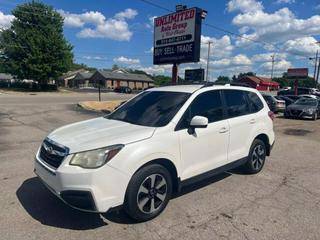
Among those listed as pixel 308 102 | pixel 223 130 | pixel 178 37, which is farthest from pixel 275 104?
pixel 223 130

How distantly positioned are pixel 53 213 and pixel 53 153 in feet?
2.88

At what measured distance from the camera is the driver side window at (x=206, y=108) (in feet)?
14.2

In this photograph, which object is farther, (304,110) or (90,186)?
(304,110)

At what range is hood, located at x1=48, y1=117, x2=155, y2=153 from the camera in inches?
140

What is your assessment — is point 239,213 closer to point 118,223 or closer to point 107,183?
point 118,223

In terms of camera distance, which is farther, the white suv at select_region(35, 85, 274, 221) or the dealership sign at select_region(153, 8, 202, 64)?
the dealership sign at select_region(153, 8, 202, 64)

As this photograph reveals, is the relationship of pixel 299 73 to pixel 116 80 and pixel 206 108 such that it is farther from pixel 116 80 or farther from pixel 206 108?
pixel 116 80

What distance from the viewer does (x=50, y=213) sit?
3.98m

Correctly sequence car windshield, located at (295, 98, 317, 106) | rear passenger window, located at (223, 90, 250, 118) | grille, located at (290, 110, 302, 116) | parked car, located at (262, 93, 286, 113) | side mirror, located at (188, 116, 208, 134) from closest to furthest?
1. side mirror, located at (188, 116, 208, 134)
2. rear passenger window, located at (223, 90, 250, 118)
3. grille, located at (290, 110, 302, 116)
4. car windshield, located at (295, 98, 317, 106)
5. parked car, located at (262, 93, 286, 113)

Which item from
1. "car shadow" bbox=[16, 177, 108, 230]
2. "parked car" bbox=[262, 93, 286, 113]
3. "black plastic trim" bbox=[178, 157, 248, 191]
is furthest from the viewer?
"parked car" bbox=[262, 93, 286, 113]

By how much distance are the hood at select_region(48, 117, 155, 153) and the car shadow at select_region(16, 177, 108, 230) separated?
0.98m

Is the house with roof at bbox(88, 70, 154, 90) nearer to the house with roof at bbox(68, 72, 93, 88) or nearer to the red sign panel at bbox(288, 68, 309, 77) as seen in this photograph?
the house with roof at bbox(68, 72, 93, 88)

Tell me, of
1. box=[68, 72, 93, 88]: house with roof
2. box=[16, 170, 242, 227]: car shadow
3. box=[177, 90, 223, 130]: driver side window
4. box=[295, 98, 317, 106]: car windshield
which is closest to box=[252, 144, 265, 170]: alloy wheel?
box=[177, 90, 223, 130]: driver side window

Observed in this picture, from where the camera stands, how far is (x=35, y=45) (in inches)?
1740
